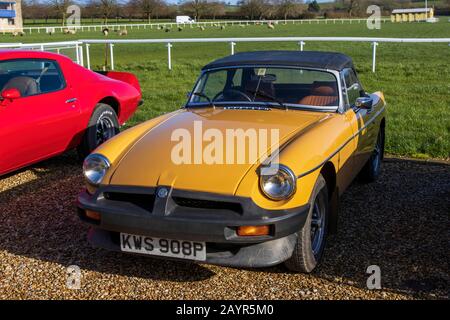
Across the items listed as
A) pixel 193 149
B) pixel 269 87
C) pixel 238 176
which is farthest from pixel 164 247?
pixel 269 87

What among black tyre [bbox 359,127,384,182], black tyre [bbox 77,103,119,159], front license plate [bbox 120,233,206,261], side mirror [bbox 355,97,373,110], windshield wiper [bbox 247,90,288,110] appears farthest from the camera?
black tyre [bbox 77,103,119,159]

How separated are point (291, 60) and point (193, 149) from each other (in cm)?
168

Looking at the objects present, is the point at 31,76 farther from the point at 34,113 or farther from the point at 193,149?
the point at 193,149

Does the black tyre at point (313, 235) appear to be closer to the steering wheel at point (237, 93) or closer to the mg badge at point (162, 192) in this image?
the mg badge at point (162, 192)

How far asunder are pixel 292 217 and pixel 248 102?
1.70 metres

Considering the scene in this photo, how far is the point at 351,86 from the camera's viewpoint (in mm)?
5230

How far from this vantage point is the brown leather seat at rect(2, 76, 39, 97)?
576 cm

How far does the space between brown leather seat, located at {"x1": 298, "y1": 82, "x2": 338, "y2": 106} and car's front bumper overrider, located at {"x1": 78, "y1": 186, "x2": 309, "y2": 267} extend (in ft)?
4.99

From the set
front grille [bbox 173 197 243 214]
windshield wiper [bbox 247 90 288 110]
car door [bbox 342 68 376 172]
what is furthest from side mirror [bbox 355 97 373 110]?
→ front grille [bbox 173 197 243 214]

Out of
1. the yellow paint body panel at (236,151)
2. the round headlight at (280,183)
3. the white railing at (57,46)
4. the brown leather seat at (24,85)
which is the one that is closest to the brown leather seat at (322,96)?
the yellow paint body panel at (236,151)

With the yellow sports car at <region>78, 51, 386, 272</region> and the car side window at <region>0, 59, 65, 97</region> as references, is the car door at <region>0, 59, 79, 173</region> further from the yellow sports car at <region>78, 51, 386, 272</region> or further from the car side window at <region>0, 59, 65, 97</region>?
the yellow sports car at <region>78, 51, 386, 272</region>
